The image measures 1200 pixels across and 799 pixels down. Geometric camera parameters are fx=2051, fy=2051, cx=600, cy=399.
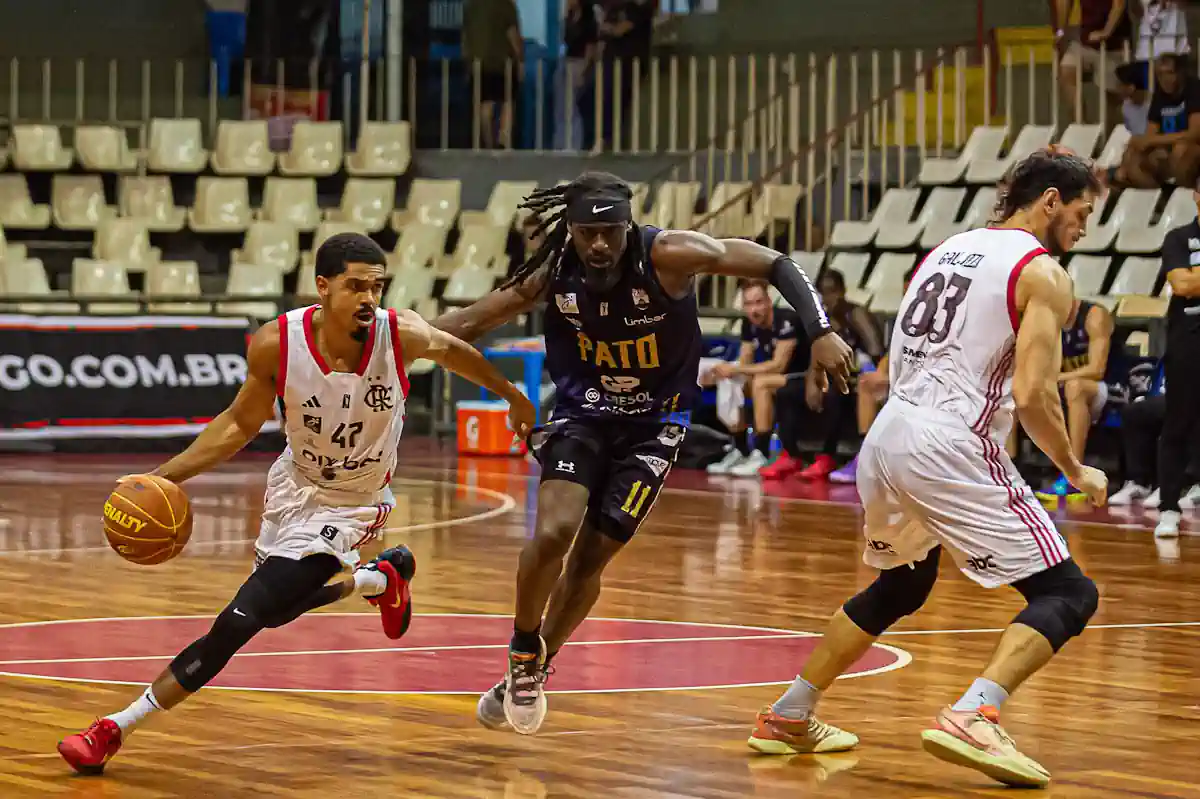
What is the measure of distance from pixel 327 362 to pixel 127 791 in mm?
1443

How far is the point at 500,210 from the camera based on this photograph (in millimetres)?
21359

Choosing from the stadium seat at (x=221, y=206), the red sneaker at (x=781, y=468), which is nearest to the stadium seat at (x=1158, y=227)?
the red sneaker at (x=781, y=468)

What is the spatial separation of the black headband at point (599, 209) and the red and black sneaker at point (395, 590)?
156 centimetres

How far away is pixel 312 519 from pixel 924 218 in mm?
12787

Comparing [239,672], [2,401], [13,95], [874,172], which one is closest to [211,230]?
[13,95]

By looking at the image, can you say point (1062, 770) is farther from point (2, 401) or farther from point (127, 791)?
point (2, 401)

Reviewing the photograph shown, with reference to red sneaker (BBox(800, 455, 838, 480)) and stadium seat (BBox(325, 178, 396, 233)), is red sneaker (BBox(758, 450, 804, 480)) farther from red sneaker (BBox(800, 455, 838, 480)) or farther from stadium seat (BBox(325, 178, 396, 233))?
stadium seat (BBox(325, 178, 396, 233))

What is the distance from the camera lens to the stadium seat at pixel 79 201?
20750mm

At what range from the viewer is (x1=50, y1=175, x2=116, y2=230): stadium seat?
68.1ft

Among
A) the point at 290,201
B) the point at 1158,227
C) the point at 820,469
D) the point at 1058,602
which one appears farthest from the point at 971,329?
the point at 290,201

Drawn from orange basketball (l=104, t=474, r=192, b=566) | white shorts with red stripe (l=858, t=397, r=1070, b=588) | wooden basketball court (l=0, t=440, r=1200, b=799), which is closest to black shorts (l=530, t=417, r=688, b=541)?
wooden basketball court (l=0, t=440, r=1200, b=799)

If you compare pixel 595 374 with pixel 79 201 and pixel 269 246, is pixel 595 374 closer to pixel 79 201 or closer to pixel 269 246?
pixel 269 246

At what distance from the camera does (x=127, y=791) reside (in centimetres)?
539

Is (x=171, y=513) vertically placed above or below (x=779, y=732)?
above
